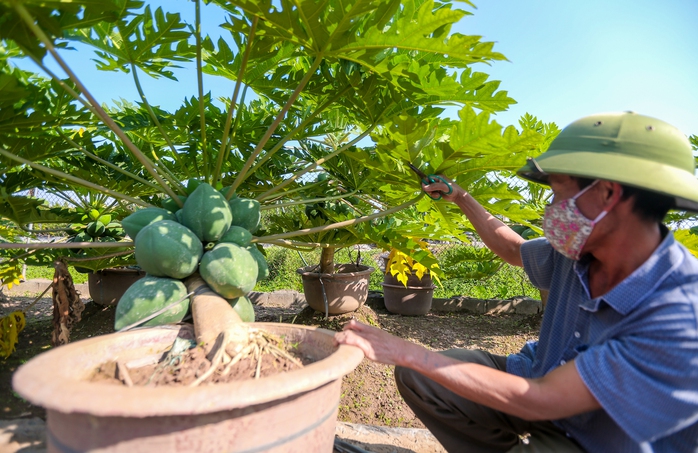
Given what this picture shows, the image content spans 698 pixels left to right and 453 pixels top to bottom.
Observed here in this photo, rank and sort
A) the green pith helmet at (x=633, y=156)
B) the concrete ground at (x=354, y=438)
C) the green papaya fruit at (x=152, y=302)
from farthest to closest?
1. the concrete ground at (x=354, y=438)
2. the green papaya fruit at (x=152, y=302)
3. the green pith helmet at (x=633, y=156)

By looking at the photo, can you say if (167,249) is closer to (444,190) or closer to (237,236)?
(237,236)

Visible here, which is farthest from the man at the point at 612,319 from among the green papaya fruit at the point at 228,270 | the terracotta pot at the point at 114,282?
the terracotta pot at the point at 114,282

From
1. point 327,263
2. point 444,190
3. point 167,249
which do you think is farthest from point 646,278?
point 327,263

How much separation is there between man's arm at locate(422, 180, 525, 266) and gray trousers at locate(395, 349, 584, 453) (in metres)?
0.48

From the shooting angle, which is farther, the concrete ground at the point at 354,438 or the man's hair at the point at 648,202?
the concrete ground at the point at 354,438

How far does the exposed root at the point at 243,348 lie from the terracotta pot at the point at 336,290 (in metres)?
2.36

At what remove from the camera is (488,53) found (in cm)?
132

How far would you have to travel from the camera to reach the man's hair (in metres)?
1.12

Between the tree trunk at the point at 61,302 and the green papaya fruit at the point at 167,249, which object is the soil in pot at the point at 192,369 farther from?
the tree trunk at the point at 61,302

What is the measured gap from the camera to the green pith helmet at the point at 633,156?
3.55 ft

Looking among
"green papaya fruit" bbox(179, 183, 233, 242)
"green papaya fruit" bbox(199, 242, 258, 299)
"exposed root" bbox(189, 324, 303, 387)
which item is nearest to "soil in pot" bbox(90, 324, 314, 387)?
"exposed root" bbox(189, 324, 303, 387)

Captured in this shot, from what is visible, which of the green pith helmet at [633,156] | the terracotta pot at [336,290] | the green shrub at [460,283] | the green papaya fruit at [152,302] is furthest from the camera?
the green shrub at [460,283]

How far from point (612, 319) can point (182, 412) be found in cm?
116

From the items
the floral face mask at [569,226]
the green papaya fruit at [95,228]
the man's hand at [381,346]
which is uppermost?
the floral face mask at [569,226]
